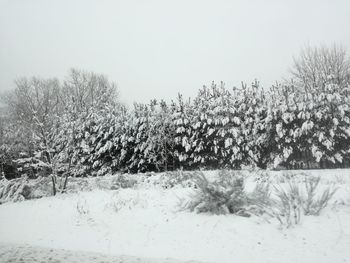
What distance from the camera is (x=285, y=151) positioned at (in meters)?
14.2

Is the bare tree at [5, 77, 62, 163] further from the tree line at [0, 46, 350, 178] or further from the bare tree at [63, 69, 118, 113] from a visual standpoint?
the tree line at [0, 46, 350, 178]

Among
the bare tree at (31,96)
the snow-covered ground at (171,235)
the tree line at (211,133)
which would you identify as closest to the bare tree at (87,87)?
the bare tree at (31,96)

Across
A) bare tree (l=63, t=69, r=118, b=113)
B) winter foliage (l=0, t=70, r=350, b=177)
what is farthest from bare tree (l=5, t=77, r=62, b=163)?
winter foliage (l=0, t=70, r=350, b=177)

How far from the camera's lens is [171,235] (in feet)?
19.1

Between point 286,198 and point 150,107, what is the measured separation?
13.0 meters

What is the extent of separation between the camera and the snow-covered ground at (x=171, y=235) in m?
4.78

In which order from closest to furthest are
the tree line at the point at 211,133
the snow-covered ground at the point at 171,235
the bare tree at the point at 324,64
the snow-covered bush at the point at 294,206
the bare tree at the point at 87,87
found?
1. the snow-covered ground at the point at 171,235
2. the snow-covered bush at the point at 294,206
3. the tree line at the point at 211,133
4. the bare tree at the point at 324,64
5. the bare tree at the point at 87,87

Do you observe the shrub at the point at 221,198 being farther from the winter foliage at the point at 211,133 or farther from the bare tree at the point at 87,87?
the bare tree at the point at 87,87

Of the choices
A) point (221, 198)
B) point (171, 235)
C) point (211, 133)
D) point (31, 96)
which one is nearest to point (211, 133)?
point (211, 133)

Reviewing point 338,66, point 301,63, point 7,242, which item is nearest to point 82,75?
point 301,63

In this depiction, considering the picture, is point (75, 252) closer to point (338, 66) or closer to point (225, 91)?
point (225, 91)

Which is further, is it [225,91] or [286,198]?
[225,91]

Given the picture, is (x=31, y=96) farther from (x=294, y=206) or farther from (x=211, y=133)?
(x=294, y=206)

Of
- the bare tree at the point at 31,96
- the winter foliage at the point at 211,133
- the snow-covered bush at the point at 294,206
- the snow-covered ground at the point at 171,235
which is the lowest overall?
the snow-covered ground at the point at 171,235
